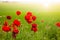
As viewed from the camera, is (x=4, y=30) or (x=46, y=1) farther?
(x=46, y=1)

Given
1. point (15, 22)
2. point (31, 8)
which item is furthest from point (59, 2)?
point (15, 22)

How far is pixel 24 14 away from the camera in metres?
1.15

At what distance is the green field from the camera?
3.69 ft

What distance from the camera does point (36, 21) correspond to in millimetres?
1145

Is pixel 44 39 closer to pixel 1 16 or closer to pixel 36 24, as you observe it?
pixel 36 24

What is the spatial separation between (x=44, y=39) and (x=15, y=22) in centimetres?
23

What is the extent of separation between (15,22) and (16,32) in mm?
63

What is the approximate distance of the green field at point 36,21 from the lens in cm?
113

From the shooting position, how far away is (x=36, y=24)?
1129 millimetres

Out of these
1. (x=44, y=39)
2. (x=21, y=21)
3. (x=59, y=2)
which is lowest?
(x=44, y=39)

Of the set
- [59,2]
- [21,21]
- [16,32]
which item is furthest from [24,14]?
[59,2]

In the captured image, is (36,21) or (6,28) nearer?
(6,28)

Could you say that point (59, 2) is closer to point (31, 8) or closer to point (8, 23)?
point (31, 8)

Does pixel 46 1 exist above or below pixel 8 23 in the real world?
above
